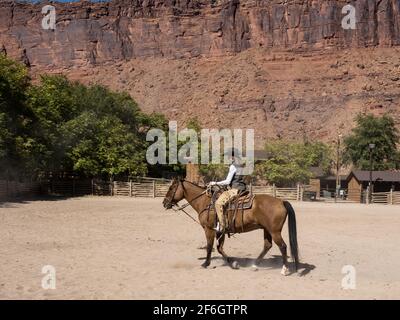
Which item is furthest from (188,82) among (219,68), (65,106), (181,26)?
(65,106)

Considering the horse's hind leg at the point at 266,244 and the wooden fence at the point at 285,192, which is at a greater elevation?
the horse's hind leg at the point at 266,244

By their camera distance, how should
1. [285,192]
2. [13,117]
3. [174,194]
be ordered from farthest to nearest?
[285,192] < [13,117] < [174,194]

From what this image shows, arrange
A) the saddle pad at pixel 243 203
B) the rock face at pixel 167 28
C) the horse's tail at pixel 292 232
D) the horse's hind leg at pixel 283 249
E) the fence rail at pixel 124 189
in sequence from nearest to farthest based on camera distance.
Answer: the horse's hind leg at pixel 283 249, the horse's tail at pixel 292 232, the saddle pad at pixel 243 203, the fence rail at pixel 124 189, the rock face at pixel 167 28

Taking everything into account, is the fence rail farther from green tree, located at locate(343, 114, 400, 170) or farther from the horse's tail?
the horse's tail

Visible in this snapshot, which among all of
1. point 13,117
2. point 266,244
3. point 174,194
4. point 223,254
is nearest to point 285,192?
point 13,117

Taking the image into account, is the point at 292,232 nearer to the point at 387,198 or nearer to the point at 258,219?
the point at 258,219

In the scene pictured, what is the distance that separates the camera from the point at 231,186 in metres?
10.2

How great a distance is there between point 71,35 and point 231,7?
48493 millimetres

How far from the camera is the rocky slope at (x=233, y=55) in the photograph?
103875 mm

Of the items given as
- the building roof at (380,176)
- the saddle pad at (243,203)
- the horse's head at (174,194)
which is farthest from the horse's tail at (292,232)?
the building roof at (380,176)

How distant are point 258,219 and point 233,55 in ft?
381

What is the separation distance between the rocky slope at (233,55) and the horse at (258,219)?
3506 inches

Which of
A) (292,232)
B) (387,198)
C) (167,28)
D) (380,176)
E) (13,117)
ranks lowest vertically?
(387,198)

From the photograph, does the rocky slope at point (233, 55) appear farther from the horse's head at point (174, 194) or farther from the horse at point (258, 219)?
the horse at point (258, 219)
